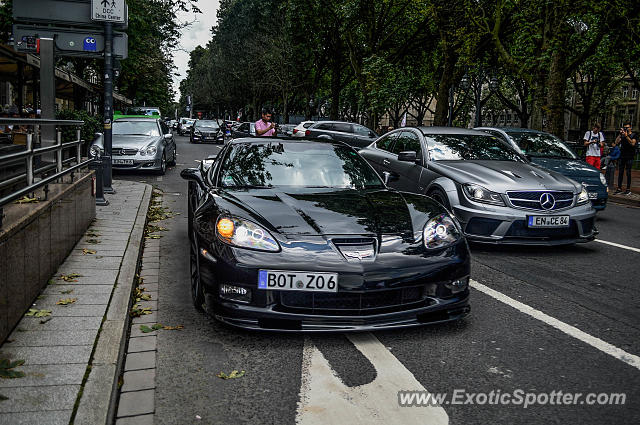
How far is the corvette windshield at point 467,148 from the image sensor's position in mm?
8906

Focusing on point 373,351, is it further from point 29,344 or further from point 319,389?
point 29,344

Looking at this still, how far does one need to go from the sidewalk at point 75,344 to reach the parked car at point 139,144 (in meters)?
9.96

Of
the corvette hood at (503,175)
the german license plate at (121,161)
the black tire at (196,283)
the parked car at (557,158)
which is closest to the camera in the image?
the black tire at (196,283)

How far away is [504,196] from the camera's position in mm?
7523

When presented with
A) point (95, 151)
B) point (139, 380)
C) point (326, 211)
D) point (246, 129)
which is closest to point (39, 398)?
point (139, 380)

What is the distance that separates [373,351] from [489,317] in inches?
50.4

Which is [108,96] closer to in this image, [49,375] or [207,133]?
[49,375]

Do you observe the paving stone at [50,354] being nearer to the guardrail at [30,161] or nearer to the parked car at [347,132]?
the guardrail at [30,161]

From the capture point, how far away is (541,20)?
66.4 feet

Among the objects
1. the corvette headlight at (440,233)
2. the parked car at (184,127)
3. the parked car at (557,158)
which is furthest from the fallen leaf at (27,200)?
the parked car at (184,127)

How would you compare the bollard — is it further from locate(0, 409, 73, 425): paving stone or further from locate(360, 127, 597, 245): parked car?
locate(0, 409, 73, 425): paving stone

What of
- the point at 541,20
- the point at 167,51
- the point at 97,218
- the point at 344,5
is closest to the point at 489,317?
the point at 97,218

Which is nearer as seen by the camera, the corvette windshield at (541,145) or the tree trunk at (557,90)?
the corvette windshield at (541,145)

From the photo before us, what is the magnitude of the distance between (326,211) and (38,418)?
245 cm
